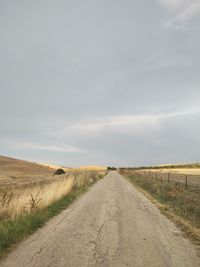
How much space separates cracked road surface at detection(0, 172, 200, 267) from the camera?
654 cm

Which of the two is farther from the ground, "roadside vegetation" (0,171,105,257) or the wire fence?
the wire fence

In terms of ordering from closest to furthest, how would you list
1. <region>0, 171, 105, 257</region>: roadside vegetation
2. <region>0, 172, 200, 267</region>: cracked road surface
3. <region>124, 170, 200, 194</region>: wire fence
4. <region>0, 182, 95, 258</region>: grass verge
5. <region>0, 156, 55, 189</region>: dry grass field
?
<region>0, 172, 200, 267</region>: cracked road surface → <region>0, 182, 95, 258</region>: grass verge → <region>0, 171, 105, 257</region>: roadside vegetation → <region>124, 170, 200, 194</region>: wire fence → <region>0, 156, 55, 189</region>: dry grass field

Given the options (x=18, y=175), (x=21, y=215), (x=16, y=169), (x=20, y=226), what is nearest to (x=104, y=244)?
(x=20, y=226)

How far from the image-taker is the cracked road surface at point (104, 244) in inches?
257

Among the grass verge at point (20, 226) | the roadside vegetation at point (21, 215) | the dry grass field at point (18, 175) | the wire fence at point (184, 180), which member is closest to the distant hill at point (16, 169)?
the dry grass field at point (18, 175)

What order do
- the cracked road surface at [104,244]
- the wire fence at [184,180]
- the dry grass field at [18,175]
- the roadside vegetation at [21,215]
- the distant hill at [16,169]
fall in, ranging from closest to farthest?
the cracked road surface at [104,244]
the roadside vegetation at [21,215]
the wire fence at [184,180]
the dry grass field at [18,175]
the distant hill at [16,169]

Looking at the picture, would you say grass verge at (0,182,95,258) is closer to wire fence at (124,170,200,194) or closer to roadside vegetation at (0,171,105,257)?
roadside vegetation at (0,171,105,257)

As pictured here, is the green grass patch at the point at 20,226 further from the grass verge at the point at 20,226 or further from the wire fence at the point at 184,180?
the wire fence at the point at 184,180

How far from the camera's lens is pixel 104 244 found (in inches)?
316

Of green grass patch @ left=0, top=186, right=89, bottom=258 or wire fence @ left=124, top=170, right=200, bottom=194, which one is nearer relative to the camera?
green grass patch @ left=0, top=186, right=89, bottom=258

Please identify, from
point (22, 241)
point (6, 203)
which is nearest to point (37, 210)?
point (6, 203)

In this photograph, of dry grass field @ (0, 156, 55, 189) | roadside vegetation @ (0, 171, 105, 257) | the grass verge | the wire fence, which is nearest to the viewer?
the grass verge

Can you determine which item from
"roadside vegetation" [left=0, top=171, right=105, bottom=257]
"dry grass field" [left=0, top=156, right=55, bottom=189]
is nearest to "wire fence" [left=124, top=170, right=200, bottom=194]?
"roadside vegetation" [left=0, top=171, right=105, bottom=257]

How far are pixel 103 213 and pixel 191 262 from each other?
7011 mm
